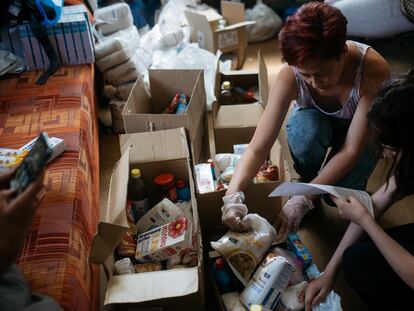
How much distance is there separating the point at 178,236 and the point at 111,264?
0.63ft

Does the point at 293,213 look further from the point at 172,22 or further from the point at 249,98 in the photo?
the point at 172,22

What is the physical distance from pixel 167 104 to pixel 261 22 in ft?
4.39

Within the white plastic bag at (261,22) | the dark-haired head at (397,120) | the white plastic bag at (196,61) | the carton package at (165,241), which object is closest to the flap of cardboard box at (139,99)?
the white plastic bag at (196,61)

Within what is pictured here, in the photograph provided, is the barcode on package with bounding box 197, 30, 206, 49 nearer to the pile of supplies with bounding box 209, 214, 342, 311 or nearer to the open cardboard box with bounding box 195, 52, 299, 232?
the open cardboard box with bounding box 195, 52, 299, 232

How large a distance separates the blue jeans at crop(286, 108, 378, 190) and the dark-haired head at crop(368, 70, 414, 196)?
413 mm

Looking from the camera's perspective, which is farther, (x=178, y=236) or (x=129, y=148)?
(x=129, y=148)

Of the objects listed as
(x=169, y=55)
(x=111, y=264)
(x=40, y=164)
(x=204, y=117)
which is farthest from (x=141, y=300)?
(x=169, y=55)

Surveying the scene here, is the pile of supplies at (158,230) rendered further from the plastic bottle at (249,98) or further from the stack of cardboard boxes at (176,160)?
the plastic bottle at (249,98)

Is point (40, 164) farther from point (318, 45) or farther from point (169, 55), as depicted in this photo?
point (169, 55)

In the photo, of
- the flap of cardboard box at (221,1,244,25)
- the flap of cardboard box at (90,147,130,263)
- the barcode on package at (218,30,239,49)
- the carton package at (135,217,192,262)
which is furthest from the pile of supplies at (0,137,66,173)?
the flap of cardboard box at (221,1,244,25)

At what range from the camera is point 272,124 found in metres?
1.32

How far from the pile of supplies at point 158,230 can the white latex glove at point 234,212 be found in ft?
0.34

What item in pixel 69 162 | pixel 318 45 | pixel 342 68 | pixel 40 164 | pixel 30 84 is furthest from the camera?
pixel 30 84

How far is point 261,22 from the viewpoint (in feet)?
9.62
